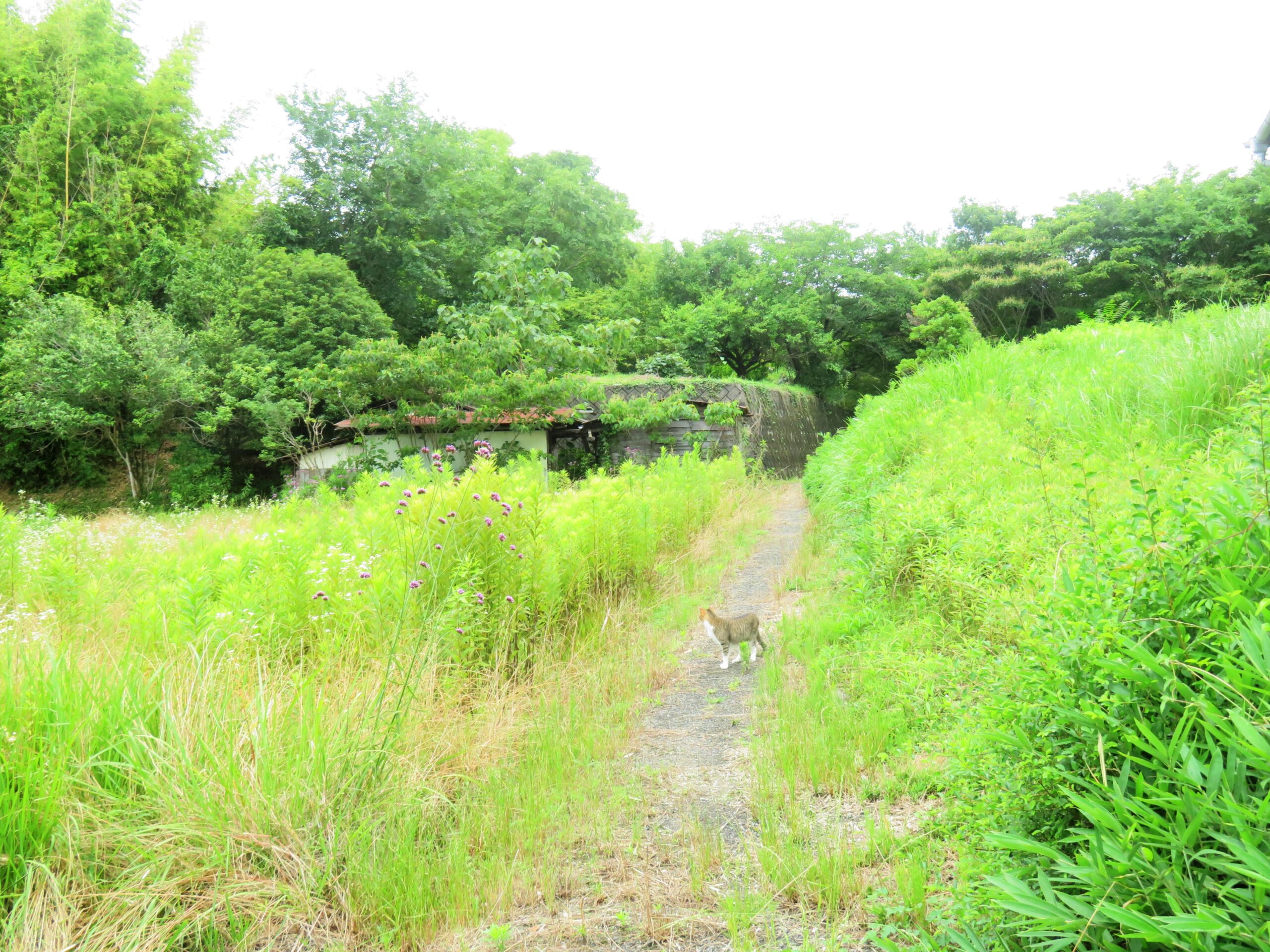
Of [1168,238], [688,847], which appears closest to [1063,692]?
[688,847]

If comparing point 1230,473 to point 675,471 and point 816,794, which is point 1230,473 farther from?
point 675,471

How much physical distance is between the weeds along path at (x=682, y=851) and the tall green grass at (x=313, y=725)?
0.15 metres

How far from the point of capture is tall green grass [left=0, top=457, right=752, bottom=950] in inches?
80.8

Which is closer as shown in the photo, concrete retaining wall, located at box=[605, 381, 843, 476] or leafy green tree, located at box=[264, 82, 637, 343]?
concrete retaining wall, located at box=[605, 381, 843, 476]

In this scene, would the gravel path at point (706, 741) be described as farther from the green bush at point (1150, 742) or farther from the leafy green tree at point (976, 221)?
the leafy green tree at point (976, 221)

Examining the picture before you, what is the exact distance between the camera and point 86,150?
20.7 metres

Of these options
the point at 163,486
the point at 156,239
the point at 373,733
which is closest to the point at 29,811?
the point at 373,733

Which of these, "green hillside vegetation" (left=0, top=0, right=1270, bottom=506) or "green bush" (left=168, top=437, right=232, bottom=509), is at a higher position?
"green hillside vegetation" (left=0, top=0, right=1270, bottom=506)

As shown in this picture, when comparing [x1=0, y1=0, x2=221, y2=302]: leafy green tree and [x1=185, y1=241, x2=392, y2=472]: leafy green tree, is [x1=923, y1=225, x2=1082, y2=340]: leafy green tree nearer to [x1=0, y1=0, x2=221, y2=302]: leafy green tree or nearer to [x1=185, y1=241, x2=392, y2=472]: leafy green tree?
[x1=185, y1=241, x2=392, y2=472]: leafy green tree

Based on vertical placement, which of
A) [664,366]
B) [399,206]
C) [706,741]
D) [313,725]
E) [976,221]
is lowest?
[706,741]

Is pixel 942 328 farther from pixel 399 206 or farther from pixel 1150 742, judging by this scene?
pixel 1150 742

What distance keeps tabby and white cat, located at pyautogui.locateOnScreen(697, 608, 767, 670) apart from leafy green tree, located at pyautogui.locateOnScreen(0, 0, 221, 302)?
22.7 m

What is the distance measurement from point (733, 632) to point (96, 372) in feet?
61.5

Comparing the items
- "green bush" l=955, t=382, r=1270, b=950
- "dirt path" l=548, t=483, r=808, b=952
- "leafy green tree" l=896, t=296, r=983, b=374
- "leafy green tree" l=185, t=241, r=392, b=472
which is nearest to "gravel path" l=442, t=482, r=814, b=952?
"dirt path" l=548, t=483, r=808, b=952
